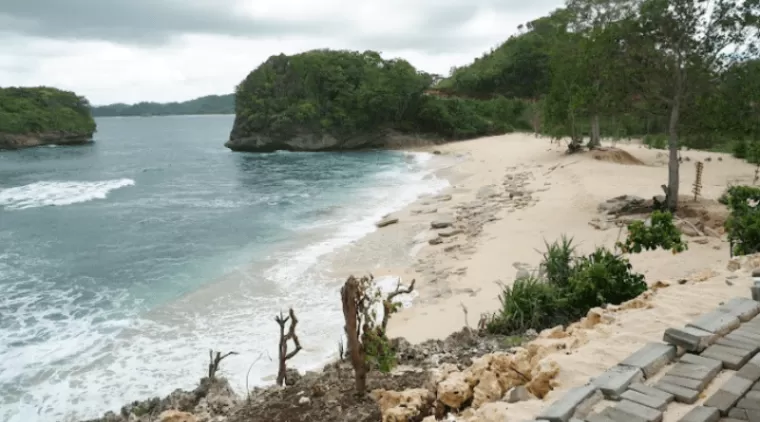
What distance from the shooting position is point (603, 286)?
8164 mm

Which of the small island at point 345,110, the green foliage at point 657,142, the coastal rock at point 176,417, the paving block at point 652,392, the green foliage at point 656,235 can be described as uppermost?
the small island at point 345,110

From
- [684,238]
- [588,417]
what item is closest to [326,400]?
[588,417]

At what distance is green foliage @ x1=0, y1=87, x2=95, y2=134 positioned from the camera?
73.1 meters

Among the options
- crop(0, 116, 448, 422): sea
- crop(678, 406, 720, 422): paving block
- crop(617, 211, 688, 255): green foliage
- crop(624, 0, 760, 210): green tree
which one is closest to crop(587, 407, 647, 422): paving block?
crop(678, 406, 720, 422): paving block

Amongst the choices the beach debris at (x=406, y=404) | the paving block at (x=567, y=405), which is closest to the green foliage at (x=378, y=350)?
the beach debris at (x=406, y=404)

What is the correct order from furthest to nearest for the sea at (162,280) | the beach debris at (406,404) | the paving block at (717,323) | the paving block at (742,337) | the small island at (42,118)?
the small island at (42,118)
the sea at (162,280)
the paving block at (717,323)
the paving block at (742,337)
the beach debris at (406,404)

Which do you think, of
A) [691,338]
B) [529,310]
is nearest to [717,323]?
[691,338]

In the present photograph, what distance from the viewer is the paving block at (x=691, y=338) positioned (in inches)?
200

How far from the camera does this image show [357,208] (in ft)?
78.2

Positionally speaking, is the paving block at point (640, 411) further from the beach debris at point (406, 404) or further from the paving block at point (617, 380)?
the beach debris at point (406, 404)

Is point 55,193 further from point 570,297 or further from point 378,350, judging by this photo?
point 570,297

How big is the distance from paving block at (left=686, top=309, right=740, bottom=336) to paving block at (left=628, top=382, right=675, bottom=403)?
130cm

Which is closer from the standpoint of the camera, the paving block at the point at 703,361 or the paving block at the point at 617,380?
the paving block at the point at 617,380

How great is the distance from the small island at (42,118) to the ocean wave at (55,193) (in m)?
43.6
